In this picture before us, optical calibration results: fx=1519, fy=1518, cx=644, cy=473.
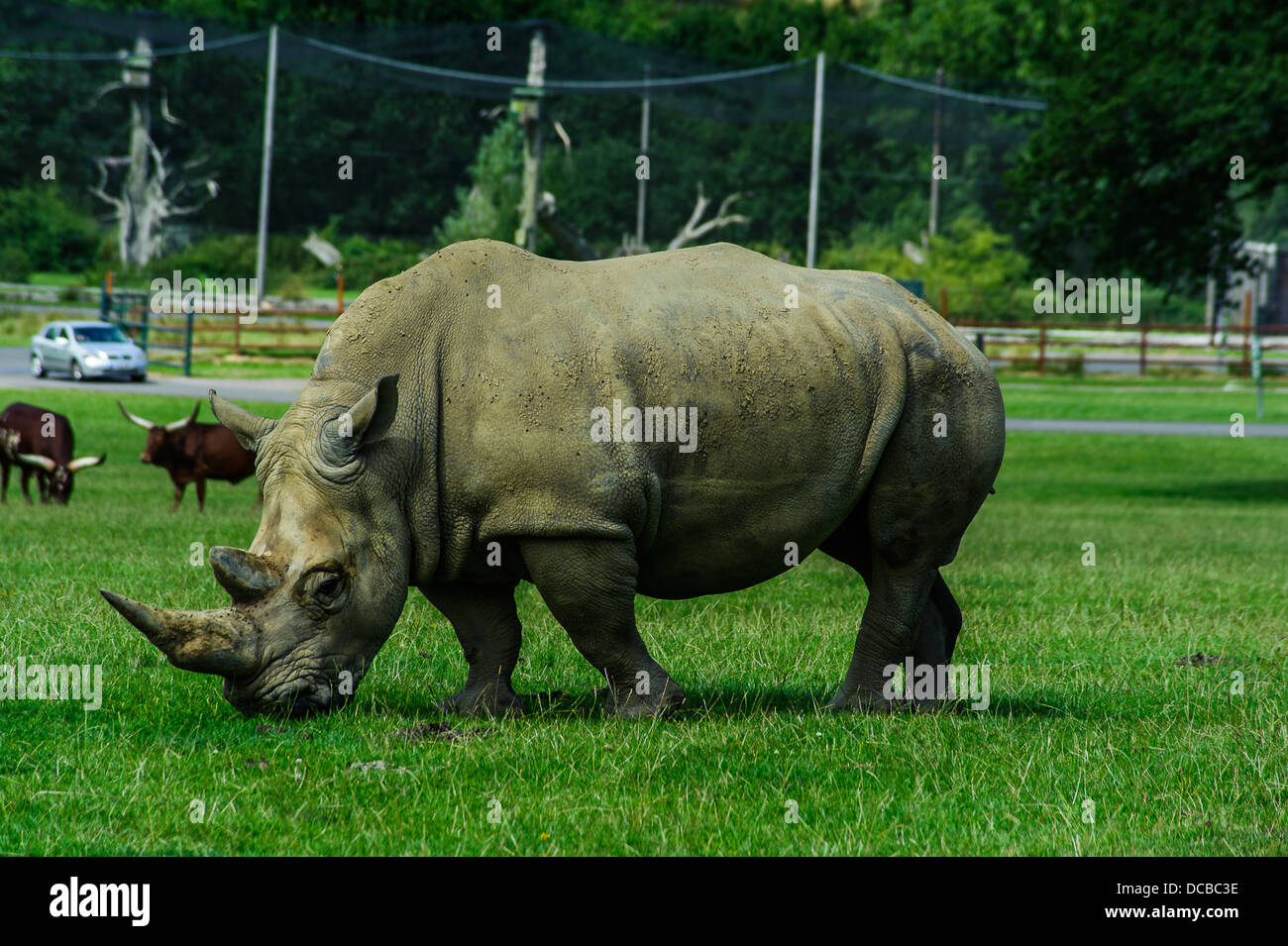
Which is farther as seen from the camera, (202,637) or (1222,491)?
(1222,491)

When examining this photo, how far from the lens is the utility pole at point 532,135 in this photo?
116 feet

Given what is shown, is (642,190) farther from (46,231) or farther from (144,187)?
(46,231)

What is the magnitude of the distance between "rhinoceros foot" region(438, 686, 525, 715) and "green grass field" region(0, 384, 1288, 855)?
0.14 meters

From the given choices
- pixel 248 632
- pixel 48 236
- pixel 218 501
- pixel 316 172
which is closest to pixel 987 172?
pixel 316 172

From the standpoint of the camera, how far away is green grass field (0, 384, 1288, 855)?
5.10 metres

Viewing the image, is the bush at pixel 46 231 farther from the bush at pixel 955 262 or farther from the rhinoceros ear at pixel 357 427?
the rhinoceros ear at pixel 357 427

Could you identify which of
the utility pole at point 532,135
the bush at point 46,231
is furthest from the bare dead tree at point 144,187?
the utility pole at point 532,135

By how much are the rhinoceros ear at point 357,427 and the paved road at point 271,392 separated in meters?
20.9

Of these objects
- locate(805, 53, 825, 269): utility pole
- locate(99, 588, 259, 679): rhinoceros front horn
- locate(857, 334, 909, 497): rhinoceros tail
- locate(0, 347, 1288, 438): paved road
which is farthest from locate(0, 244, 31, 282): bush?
locate(857, 334, 909, 497): rhinoceros tail

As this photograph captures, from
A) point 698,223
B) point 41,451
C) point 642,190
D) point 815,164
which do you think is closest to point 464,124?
point 642,190

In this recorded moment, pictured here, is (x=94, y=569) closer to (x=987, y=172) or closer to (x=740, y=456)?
(x=740, y=456)

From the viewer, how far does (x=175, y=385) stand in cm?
3156

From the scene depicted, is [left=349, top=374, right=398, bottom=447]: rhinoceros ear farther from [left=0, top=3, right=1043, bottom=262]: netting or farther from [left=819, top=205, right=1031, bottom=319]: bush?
[left=819, top=205, right=1031, bottom=319]: bush

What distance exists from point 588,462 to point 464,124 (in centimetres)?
4307
